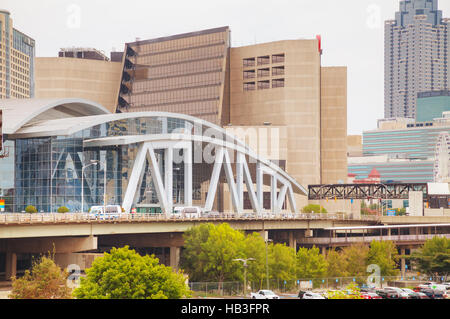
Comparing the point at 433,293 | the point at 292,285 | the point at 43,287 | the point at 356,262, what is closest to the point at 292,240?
the point at 356,262

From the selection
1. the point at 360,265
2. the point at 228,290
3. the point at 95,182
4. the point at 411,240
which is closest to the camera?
the point at 228,290

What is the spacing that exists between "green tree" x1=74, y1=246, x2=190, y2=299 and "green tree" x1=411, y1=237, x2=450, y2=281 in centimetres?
5907

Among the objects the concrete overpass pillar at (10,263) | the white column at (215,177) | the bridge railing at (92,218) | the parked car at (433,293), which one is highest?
the white column at (215,177)

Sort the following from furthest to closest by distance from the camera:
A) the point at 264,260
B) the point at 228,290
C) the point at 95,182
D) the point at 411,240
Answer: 1. the point at 411,240
2. the point at 95,182
3. the point at 264,260
4. the point at 228,290

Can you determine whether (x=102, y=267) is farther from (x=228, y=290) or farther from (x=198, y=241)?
(x=198, y=241)

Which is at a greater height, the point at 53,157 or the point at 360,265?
the point at 53,157

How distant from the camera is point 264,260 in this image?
296 feet

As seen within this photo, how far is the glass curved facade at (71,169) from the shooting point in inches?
4373

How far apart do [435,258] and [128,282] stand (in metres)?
64.0

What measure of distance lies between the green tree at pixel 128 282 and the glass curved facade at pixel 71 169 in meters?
45.0

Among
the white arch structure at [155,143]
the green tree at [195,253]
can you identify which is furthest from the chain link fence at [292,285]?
the white arch structure at [155,143]

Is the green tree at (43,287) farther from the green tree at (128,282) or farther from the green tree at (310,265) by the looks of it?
the green tree at (310,265)

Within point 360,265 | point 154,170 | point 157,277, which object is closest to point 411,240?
point 360,265
